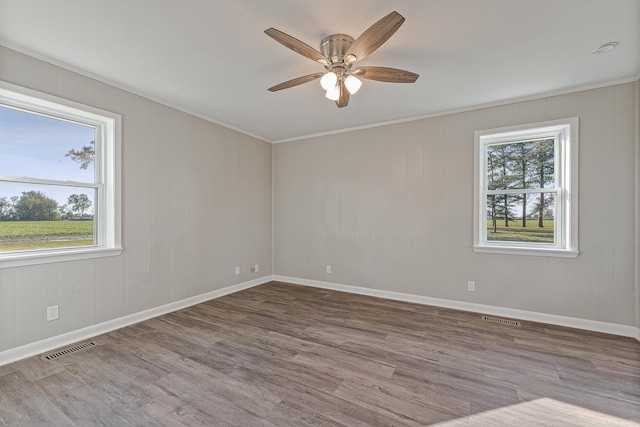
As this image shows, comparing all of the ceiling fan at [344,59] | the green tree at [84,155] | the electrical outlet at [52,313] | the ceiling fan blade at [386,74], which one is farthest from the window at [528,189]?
the electrical outlet at [52,313]

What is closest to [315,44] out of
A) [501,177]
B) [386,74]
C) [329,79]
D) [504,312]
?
[329,79]

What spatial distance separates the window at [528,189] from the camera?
3.10 metres

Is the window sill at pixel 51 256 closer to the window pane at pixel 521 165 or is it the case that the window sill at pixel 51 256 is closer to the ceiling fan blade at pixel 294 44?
the ceiling fan blade at pixel 294 44

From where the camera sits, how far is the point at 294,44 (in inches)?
74.0

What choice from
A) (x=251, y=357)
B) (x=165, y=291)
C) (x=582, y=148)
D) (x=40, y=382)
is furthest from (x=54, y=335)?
(x=582, y=148)

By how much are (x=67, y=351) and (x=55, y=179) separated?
160 cm

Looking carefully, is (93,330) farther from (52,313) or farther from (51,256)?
(51,256)

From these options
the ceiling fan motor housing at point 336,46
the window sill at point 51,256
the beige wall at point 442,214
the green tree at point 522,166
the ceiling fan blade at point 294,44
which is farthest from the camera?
the green tree at point 522,166

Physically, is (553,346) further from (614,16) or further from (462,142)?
(614,16)

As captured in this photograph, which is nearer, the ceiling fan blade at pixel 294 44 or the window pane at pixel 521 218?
the ceiling fan blade at pixel 294 44

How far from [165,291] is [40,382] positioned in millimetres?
1442

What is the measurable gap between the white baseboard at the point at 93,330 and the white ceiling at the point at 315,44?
2.51 metres

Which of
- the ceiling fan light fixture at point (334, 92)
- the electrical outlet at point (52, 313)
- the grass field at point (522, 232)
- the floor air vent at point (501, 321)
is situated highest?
the ceiling fan light fixture at point (334, 92)

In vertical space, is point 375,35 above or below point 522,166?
above
